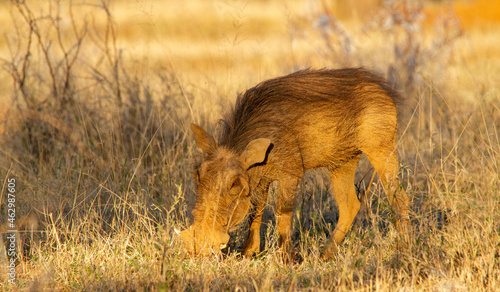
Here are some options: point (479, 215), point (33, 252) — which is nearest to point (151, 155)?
point (33, 252)

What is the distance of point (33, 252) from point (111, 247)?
52cm

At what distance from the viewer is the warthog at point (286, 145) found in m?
3.36

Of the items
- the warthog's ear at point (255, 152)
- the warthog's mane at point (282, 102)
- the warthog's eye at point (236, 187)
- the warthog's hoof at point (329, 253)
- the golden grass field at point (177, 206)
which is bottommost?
the warthog's hoof at point (329, 253)

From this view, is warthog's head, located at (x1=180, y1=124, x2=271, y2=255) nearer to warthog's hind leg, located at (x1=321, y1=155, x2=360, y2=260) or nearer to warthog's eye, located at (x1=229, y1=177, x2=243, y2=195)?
warthog's eye, located at (x1=229, y1=177, x2=243, y2=195)

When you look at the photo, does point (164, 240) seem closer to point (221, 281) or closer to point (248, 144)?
point (221, 281)

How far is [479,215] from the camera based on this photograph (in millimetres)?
3539

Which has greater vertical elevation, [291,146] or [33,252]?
[291,146]

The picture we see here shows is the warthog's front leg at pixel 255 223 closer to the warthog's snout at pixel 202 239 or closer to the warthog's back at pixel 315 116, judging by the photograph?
the warthog's back at pixel 315 116

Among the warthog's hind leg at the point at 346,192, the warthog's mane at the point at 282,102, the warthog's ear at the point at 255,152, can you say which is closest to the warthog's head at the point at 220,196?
the warthog's ear at the point at 255,152

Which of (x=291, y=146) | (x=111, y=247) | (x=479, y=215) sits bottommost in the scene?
(x=111, y=247)

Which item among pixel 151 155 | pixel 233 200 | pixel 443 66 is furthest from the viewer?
pixel 443 66

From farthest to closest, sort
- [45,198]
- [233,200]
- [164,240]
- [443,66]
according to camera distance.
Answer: [443,66], [45,198], [233,200], [164,240]

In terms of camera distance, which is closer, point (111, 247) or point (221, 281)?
point (221, 281)

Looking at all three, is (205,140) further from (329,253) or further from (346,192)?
(346,192)
